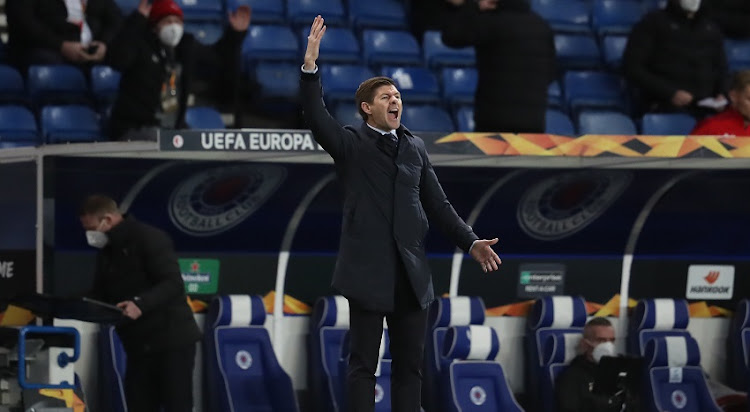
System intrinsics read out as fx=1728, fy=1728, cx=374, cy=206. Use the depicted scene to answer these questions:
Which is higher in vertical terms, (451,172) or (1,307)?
(451,172)

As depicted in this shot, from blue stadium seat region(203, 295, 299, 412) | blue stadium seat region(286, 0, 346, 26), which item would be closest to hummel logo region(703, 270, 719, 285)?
blue stadium seat region(203, 295, 299, 412)

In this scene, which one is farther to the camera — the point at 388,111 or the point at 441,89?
the point at 441,89

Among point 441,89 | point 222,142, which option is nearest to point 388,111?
point 222,142

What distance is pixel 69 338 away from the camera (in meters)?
9.52

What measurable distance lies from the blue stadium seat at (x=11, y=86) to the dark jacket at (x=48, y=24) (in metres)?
0.20

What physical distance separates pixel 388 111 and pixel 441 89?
6179 millimetres

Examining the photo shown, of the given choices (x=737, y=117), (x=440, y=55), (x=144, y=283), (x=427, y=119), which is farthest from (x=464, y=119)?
(x=144, y=283)

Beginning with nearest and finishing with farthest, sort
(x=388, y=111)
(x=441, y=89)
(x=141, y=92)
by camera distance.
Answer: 1. (x=388, y=111)
2. (x=141, y=92)
3. (x=441, y=89)

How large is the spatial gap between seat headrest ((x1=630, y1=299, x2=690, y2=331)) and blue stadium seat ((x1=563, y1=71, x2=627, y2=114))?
7.17ft

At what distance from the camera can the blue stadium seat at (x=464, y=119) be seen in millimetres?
13047

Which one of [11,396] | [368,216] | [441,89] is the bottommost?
[11,396]

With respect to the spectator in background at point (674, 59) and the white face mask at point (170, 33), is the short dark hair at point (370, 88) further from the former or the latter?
the spectator in background at point (674, 59)

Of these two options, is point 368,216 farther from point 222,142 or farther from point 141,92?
point 141,92

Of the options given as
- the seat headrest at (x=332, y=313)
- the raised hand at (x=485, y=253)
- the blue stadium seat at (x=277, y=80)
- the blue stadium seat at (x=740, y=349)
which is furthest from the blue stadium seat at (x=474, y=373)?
the raised hand at (x=485, y=253)
